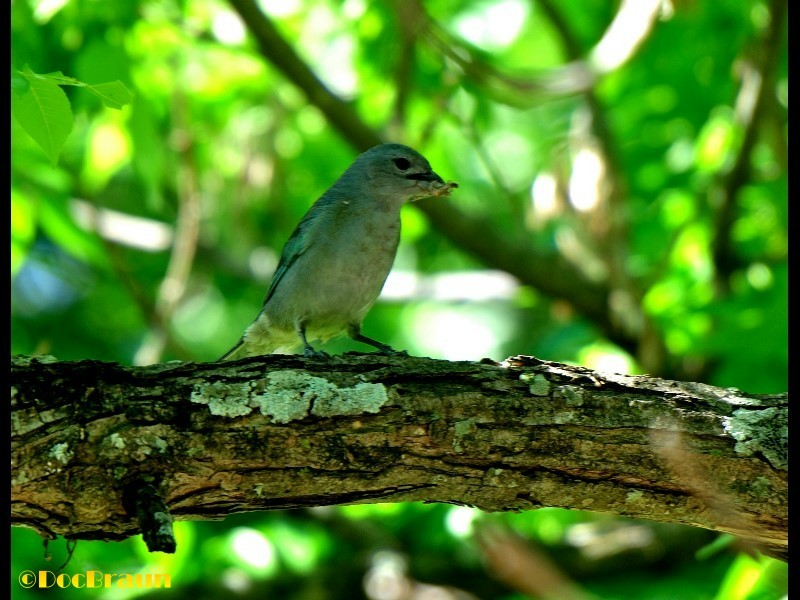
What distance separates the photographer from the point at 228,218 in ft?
28.9

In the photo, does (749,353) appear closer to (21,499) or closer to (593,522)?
(593,522)

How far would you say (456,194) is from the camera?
978 cm

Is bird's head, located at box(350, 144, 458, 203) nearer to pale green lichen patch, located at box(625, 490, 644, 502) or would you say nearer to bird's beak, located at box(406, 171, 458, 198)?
bird's beak, located at box(406, 171, 458, 198)

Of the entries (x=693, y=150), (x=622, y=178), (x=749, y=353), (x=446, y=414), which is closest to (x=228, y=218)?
(x=622, y=178)

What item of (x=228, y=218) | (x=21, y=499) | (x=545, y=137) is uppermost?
(x=545, y=137)

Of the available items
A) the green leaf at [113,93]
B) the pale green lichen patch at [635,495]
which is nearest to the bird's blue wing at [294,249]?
the green leaf at [113,93]

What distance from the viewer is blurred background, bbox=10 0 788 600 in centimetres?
660

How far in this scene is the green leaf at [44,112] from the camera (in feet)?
10.3

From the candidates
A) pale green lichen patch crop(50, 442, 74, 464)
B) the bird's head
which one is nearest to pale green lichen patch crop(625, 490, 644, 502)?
pale green lichen patch crop(50, 442, 74, 464)

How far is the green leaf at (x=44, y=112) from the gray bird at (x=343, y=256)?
2610 millimetres

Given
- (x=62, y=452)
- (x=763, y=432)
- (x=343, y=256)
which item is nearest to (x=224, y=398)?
(x=62, y=452)

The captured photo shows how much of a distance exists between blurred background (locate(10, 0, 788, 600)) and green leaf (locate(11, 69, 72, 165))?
2779 millimetres

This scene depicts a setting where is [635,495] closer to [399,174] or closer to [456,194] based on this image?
[399,174]

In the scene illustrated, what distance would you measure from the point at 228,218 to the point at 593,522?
4.18 meters
